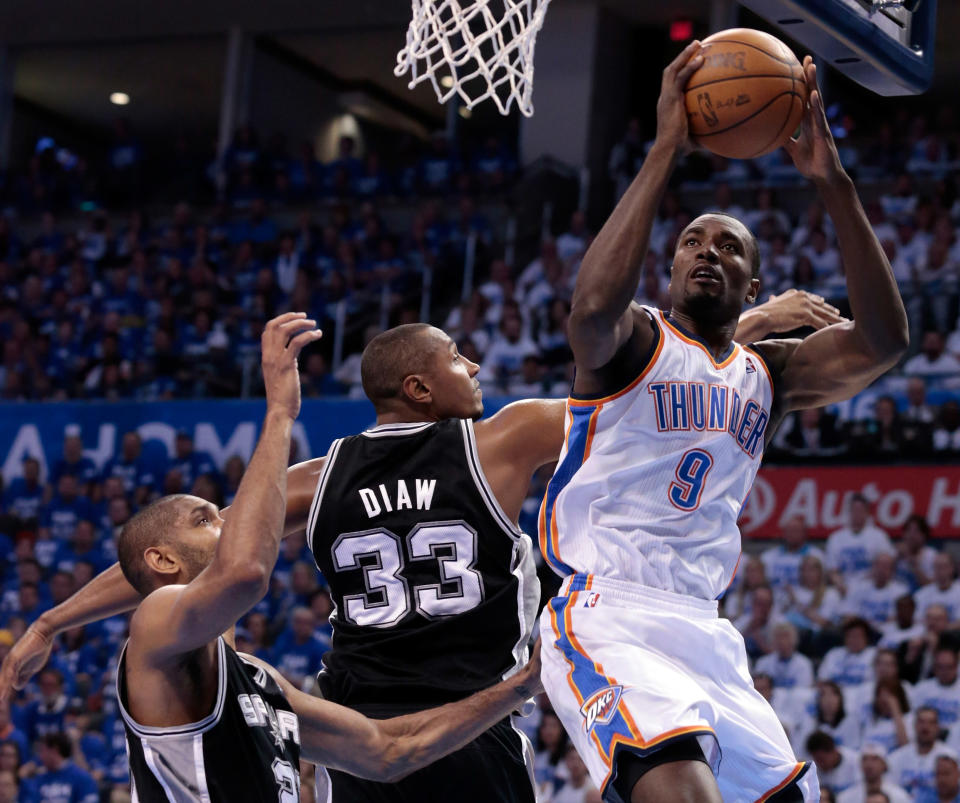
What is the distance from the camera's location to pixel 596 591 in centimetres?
344

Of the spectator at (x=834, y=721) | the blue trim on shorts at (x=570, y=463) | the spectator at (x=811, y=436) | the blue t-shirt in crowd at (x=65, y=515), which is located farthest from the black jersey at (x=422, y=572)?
the blue t-shirt in crowd at (x=65, y=515)

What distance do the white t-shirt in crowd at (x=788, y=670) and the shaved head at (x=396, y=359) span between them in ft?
18.2

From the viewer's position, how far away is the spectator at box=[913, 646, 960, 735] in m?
8.30

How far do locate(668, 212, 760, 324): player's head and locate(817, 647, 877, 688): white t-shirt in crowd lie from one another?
576cm

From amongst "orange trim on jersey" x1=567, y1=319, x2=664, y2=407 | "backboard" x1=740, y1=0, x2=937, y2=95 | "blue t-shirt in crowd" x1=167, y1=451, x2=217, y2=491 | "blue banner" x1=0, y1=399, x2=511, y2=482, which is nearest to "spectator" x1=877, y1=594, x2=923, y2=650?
"blue banner" x1=0, y1=399, x2=511, y2=482

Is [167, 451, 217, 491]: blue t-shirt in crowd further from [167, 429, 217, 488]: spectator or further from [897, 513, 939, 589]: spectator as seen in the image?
[897, 513, 939, 589]: spectator

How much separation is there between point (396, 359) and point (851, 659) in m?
5.81

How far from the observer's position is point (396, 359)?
4.07 meters

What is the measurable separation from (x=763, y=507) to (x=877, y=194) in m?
5.63

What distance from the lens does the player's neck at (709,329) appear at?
145 inches

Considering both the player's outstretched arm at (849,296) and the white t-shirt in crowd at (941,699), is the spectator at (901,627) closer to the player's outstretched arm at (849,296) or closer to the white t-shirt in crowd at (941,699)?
the white t-shirt in crowd at (941,699)

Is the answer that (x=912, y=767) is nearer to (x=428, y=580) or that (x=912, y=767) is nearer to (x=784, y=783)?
(x=784, y=783)

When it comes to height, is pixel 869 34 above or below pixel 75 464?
above

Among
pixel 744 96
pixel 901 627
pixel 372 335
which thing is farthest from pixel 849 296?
pixel 372 335
